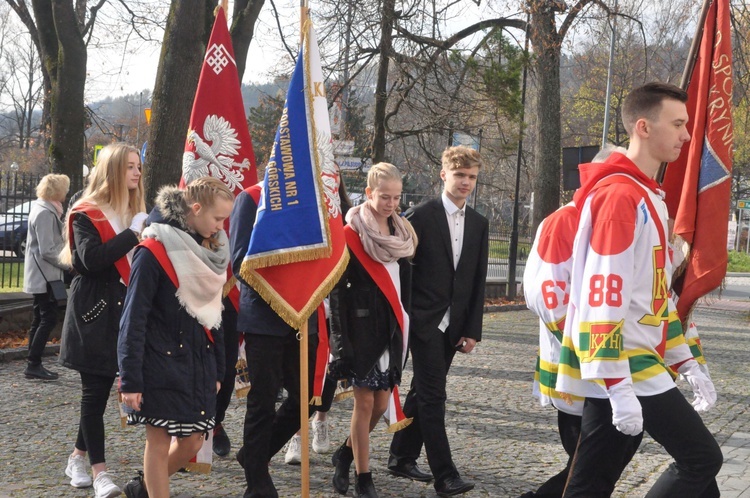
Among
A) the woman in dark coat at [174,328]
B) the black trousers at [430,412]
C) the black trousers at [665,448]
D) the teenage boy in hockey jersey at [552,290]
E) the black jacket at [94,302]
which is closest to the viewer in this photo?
the black trousers at [665,448]

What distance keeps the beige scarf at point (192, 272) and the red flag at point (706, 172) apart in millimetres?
2170

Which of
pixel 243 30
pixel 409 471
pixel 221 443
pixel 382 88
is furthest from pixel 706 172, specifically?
pixel 382 88

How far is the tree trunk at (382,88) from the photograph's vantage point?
16.0m

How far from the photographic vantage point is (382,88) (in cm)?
1647

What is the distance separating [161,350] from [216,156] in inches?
99.7

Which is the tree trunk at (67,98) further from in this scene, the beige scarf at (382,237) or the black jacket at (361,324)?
the black jacket at (361,324)

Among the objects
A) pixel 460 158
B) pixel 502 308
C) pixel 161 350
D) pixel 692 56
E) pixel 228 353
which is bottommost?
pixel 502 308

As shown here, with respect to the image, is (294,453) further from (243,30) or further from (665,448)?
(243,30)

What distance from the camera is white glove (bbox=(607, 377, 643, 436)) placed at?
3.31 meters

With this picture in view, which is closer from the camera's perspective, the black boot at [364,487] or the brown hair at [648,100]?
the brown hair at [648,100]

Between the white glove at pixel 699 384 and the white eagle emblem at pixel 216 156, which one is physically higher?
the white eagle emblem at pixel 216 156

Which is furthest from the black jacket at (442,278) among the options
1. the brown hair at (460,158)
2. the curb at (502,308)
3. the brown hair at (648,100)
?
the curb at (502,308)

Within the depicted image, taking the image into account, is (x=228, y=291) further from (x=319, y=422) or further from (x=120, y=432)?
(x=120, y=432)

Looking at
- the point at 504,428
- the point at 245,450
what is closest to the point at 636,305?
the point at 245,450
